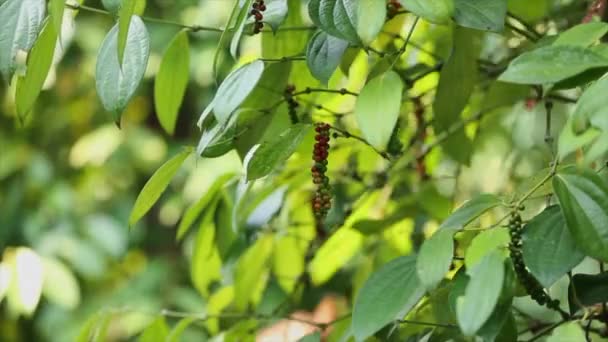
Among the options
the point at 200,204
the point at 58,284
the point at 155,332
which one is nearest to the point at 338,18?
the point at 200,204

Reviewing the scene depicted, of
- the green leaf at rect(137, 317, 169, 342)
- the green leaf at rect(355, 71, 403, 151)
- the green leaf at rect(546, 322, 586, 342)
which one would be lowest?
the green leaf at rect(137, 317, 169, 342)

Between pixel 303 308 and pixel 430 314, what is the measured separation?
1.38m

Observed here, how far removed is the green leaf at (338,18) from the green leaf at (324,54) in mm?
30

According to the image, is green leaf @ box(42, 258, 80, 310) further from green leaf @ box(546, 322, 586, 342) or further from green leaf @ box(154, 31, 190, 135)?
green leaf @ box(546, 322, 586, 342)

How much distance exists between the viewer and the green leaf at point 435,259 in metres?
0.60

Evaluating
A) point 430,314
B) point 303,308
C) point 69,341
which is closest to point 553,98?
point 430,314

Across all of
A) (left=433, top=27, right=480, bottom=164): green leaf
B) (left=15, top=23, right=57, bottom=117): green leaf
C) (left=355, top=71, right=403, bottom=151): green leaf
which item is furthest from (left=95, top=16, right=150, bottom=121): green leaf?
(left=433, top=27, right=480, bottom=164): green leaf

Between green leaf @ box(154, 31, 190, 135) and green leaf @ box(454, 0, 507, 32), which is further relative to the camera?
green leaf @ box(154, 31, 190, 135)

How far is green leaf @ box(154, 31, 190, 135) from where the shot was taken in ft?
2.76

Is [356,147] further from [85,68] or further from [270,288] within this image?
[85,68]

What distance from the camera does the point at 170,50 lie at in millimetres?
843

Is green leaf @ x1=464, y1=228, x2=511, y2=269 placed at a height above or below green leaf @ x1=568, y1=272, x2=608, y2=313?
above

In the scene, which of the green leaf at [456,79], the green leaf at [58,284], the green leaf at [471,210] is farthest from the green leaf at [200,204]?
the green leaf at [58,284]

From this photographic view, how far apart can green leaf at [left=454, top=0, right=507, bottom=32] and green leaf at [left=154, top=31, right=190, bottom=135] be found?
0.24 meters
